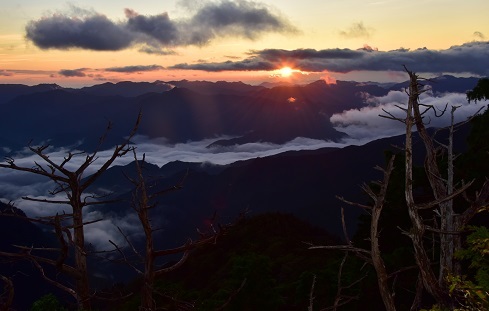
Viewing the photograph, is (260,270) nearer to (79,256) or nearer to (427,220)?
(427,220)

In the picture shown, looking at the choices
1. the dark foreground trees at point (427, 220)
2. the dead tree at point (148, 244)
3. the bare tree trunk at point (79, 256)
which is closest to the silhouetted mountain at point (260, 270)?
the dead tree at point (148, 244)

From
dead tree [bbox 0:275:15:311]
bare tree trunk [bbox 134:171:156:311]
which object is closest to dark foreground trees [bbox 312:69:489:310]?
bare tree trunk [bbox 134:171:156:311]

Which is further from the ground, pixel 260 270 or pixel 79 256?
pixel 79 256

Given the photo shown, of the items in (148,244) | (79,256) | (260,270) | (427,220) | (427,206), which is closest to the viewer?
(148,244)

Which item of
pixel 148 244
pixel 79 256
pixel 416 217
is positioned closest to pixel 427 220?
pixel 416 217

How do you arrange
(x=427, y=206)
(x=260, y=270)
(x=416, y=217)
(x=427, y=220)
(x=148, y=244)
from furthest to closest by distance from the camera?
(x=260, y=270)
(x=427, y=220)
(x=416, y=217)
(x=427, y=206)
(x=148, y=244)

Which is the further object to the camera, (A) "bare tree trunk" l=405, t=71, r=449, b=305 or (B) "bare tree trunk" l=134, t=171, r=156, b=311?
(A) "bare tree trunk" l=405, t=71, r=449, b=305

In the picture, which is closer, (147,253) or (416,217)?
(147,253)

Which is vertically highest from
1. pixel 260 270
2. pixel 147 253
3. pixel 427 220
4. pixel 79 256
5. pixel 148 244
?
pixel 148 244

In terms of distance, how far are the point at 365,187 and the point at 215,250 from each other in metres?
97.5

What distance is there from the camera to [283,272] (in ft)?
202

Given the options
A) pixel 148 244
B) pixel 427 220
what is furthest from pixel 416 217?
pixel 148 244

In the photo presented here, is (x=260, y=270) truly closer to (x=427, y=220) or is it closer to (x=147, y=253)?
(x=427, y=220)

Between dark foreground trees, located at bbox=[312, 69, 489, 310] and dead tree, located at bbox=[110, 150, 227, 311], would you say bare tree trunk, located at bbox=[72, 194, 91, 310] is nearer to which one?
dead tree, located at bbox=[110, 150, 227, 311]
